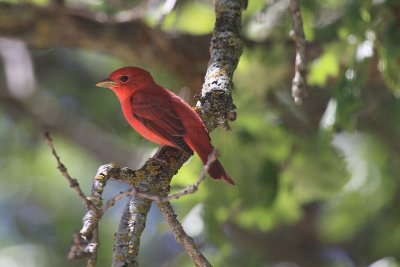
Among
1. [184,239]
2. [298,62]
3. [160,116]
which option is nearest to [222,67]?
[298,62]

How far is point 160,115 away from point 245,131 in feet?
4.65

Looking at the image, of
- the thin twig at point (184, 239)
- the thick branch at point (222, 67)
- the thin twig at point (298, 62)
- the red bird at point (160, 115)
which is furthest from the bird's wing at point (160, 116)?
the thin twig at point (184, 239)

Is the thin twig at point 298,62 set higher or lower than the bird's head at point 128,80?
lower

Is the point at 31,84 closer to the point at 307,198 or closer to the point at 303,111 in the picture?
the point at 303,111

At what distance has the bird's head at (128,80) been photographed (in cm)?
501

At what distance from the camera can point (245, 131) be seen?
5676 millimetres

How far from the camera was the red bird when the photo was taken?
155 inches

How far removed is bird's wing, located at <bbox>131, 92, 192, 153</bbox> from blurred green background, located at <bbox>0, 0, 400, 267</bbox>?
0.44 m

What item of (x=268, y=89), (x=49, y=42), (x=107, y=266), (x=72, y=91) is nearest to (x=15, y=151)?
(x=72, y=91)

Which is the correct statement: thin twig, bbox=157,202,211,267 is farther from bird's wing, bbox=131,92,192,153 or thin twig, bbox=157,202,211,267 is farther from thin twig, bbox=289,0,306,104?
thin twig, bbox=289,0,306,104

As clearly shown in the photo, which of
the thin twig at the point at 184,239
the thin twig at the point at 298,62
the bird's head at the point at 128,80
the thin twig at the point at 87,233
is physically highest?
A: the bird's head at the point at 128,80

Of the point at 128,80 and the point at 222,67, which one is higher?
the point at 128,80

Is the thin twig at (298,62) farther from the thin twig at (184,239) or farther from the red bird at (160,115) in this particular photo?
the thin twig at (184,239)

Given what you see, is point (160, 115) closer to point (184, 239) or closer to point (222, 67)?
point (222, 67)
